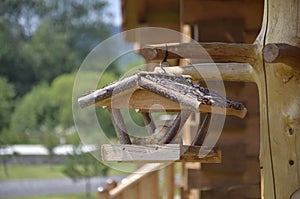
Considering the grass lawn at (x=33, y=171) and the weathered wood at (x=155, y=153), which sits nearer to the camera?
the weathered wood at (x=155, y=153)

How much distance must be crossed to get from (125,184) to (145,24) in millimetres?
1287

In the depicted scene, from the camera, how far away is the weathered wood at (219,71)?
124cm

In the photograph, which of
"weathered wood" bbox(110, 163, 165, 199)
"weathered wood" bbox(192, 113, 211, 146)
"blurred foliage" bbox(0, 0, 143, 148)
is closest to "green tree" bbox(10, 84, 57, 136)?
"blurred foliage" bbox(0, 0, 143, 148)

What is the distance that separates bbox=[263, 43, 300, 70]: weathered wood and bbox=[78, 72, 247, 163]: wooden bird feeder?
15 centimetres

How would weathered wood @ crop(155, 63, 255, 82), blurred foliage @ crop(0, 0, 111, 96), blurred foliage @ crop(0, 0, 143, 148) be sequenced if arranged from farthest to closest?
blurred foliage @ crop(0, 0, 111, 96), blurred foliage @ crop(0, 0, 143, 148), weathered wood @ crop(155, 63, 255, 82)

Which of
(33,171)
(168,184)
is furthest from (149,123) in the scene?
(33,171)

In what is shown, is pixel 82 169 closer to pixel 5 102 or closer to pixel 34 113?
pixel 34 113

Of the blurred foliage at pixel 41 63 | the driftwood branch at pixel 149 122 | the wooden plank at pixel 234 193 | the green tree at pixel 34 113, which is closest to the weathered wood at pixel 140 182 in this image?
the wooden plank at pixel 234 193

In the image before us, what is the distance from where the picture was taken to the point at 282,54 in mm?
995

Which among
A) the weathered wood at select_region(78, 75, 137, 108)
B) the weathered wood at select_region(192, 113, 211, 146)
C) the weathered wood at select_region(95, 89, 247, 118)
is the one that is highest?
the weathered wood at select_region(78, 75, 137, 108)

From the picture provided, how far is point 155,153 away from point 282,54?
1.05ft

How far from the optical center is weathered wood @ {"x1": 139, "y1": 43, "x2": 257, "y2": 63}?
117 cm

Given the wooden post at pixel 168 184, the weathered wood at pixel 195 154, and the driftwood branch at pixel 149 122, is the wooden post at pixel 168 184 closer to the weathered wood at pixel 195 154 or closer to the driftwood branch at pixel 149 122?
the driftwood branch at pixel 149 122

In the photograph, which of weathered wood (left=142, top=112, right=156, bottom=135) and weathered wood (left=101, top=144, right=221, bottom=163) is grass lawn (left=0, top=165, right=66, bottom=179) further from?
weathered wood (left=101, top=144, right=221, bottom=163)
